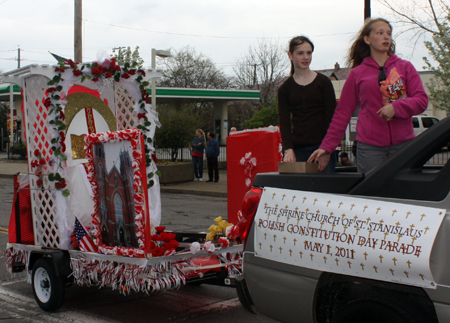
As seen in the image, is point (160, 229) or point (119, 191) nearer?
point (119, 191)

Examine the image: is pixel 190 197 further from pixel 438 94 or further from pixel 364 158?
pixel 364 158

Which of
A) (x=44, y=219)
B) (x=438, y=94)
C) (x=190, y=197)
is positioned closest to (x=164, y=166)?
(x=190, y=197)

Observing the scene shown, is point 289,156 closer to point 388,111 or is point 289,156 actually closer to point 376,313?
point 388,111

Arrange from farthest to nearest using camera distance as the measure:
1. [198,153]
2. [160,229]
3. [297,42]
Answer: [198,153], [160,229], [297,42]

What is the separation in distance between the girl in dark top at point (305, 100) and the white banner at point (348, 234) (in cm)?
150

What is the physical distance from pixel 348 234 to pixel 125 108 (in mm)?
4082

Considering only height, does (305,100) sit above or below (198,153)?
above

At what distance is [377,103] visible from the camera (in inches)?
125

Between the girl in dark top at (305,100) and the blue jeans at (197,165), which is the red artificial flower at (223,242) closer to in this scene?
the girl in dark top at (305,100)

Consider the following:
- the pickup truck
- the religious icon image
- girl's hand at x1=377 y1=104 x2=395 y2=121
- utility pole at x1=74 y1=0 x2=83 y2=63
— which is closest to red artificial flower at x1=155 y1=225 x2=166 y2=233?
the religious icon image

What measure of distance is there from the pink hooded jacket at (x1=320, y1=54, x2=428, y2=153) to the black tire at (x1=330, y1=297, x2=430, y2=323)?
3.90ft

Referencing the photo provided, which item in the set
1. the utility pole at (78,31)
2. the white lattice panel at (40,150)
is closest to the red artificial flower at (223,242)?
the white lattice panel at (40,150)

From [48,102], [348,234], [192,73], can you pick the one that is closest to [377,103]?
[348,234]

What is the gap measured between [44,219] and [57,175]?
0.54m
